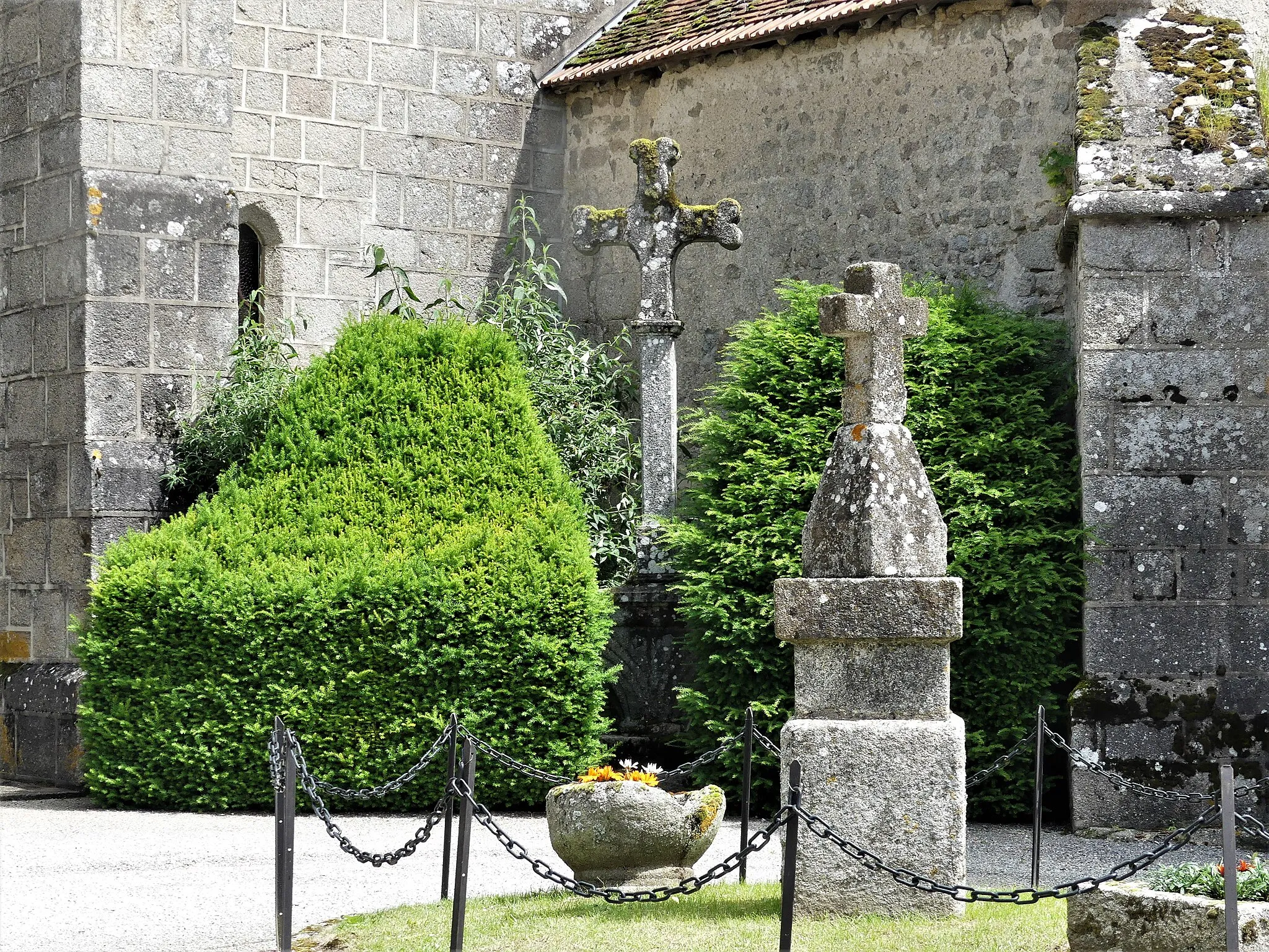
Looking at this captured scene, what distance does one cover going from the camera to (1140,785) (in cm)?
743

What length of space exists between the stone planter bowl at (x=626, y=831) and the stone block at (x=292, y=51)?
694 centimetres

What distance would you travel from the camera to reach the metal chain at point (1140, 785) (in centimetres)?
686

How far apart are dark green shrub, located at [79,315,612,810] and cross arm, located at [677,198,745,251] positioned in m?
2.03

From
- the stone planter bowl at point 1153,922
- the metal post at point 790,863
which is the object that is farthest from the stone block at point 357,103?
the stone planter bowl at point 1153,922

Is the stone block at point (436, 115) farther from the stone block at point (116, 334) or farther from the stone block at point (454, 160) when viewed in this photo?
the stone block at point (116, 334)

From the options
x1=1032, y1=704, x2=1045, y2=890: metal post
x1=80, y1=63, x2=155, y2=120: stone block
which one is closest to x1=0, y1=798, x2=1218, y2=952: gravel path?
x1=1032, y1=704, x2=1045, y2=890: metal post

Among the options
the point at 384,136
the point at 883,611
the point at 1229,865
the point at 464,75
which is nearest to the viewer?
the point at 1229,865

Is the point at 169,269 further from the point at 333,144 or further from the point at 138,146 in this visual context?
the point at 333,144

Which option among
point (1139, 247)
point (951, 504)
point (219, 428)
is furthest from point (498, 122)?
point (1139, 247)

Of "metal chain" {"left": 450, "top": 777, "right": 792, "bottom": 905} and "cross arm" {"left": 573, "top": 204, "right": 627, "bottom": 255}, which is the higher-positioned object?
"cross arm" {"left": 573, "top": 204, "right": 627, "bottom": 255}

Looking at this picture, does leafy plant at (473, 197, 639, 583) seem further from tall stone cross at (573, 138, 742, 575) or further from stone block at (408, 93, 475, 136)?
stone block at (408, 93, 475, 136)

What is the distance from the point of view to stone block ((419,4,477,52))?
40.3ft

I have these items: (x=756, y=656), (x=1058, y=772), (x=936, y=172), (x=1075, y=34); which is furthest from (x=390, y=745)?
(x=1075, y=34)

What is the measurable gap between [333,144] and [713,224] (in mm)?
3230
